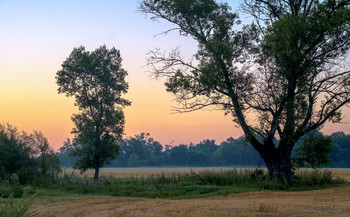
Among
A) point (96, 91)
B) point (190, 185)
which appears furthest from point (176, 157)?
point (190, 185)

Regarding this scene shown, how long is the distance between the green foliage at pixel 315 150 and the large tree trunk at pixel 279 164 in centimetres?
137

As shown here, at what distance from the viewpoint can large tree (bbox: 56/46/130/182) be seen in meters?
31.6

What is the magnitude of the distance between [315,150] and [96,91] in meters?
18.8

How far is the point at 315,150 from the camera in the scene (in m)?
23.8

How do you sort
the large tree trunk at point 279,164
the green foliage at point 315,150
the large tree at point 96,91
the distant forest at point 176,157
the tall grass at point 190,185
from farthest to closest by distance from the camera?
the distant forest at point 176,157 < the large tree at point 96,91 < the green foliage at point 315,150 < the large tree trunk at point 279,164 < the tall grass at point 190,185

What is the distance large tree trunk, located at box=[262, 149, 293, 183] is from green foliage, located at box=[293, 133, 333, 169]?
1373mm

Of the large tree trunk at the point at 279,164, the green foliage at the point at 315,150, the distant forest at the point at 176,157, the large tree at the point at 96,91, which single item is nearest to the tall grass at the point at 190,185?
the large tree trunk at the point at 279,164

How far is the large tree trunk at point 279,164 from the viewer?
22797 millimetres

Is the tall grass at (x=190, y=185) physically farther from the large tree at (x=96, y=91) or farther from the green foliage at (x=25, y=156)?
the large tree at (x=96, y=91)

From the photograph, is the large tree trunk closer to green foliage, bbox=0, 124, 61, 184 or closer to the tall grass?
the tall grass

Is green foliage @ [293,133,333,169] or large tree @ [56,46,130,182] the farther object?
large tree @ [56,46,130,182]

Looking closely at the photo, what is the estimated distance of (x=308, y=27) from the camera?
20109 mm

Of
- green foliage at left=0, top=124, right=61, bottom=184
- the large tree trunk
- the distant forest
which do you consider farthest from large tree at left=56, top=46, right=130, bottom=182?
the distant forest

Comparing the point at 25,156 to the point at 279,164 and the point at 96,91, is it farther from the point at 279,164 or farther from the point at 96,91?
the point at 279,164
